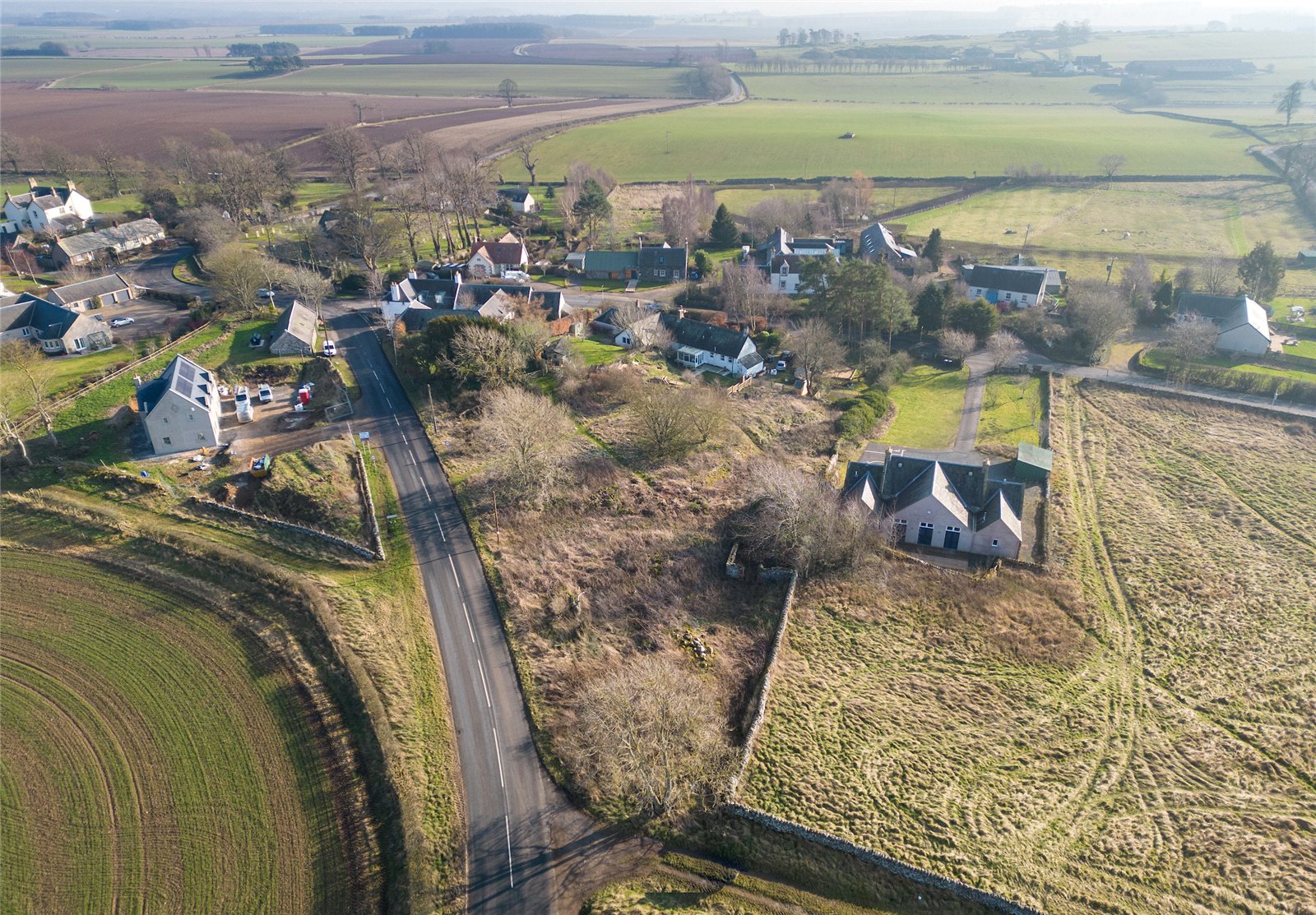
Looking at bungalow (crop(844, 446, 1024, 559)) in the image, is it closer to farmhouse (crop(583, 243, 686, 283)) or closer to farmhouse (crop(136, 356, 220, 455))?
farmhouse (crop(136, 356, 220, 455))

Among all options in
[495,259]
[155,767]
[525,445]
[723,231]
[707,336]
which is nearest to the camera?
[155,767]

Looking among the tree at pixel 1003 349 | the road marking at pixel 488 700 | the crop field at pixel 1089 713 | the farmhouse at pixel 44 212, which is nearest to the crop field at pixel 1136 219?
the tree at pixel 1003 349

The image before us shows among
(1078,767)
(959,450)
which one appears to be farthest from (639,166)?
(1078,767)

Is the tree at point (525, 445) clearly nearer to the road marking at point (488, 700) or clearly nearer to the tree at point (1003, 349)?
the road marking at point (488, 700)

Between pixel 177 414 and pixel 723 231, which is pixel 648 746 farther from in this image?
pixel 723 231

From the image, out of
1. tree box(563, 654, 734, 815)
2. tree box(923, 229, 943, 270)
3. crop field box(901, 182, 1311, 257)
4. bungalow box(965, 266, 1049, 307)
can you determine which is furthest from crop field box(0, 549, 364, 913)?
crop field box(901, 182, 1311, 257)

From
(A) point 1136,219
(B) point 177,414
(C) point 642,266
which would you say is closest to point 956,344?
(C) point 642,266
